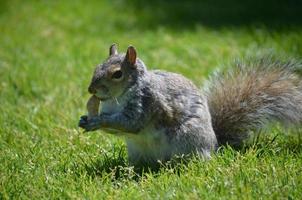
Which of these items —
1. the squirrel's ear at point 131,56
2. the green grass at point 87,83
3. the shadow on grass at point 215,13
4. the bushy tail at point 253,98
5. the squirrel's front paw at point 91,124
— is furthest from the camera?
the shadow on grass at point 215,13

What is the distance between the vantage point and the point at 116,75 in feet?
10.9

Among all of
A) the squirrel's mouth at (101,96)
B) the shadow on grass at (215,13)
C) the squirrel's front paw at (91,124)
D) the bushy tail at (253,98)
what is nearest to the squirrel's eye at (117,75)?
the squirrel's mouth at (101,96)

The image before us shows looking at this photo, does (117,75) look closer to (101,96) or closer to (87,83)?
(101,96)

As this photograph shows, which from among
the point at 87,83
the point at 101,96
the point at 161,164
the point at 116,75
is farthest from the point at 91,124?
the point at 87,83

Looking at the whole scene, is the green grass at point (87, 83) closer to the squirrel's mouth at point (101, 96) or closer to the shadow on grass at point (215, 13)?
the shadow on grass at point (215, 13)

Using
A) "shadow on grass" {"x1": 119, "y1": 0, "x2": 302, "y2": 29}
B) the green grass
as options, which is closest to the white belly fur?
the green grass

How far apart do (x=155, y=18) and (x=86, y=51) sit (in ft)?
5.13

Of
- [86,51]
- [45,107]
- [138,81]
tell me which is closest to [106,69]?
[138,81]

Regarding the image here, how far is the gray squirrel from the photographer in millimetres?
3301

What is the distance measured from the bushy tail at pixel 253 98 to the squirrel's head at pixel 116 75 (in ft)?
1.92

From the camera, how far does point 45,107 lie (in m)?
4.69

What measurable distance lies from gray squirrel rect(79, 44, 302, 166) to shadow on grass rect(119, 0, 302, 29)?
3200 millimetres

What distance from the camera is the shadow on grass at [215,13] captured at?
715 centimetres

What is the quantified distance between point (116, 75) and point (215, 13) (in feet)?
14.8
